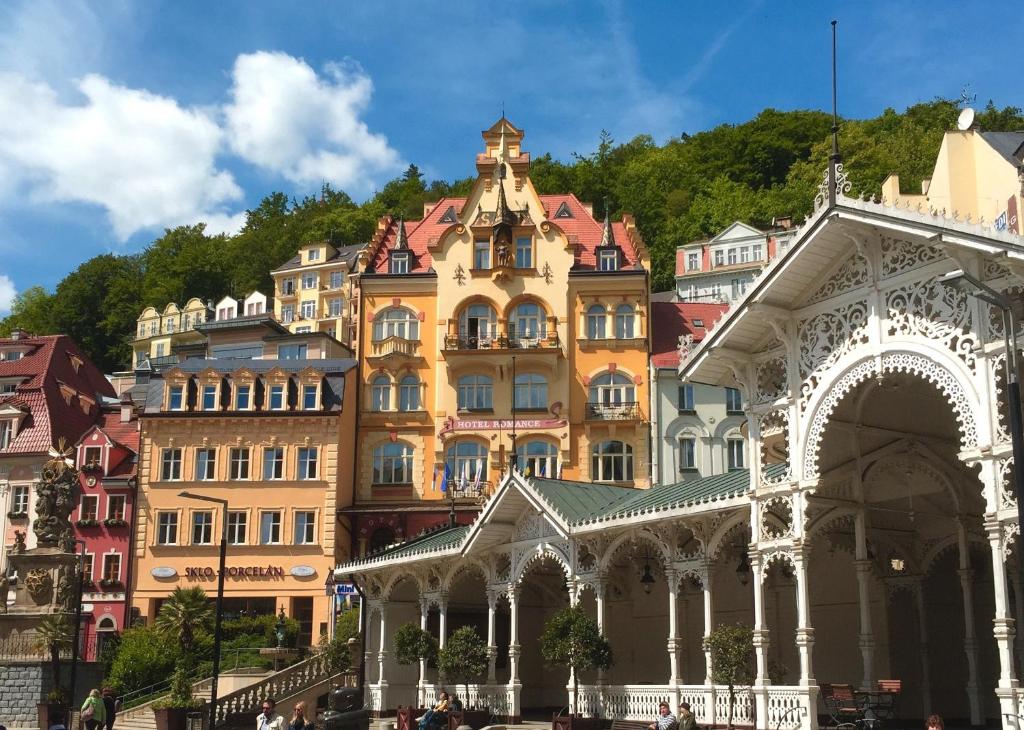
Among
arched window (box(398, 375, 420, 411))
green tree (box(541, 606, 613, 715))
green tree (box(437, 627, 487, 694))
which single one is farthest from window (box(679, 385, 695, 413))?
green tree (box(541, 606, 613, 715))

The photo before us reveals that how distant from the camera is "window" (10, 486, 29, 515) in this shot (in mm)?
60438

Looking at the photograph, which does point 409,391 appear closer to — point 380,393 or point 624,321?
point 380,393

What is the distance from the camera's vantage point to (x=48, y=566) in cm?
4012

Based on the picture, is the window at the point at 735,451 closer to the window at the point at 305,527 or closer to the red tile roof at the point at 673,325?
the red tile roof at the point at 673,325

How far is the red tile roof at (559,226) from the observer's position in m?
60.6

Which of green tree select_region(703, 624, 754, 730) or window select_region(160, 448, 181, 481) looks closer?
green tree select_region(703, 624, 754, 730)

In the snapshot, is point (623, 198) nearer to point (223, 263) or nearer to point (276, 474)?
point (223, 263)

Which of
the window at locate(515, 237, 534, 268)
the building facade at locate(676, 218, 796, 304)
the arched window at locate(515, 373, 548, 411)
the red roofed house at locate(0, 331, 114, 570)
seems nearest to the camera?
the arched window at locate(515, 373, 548, 411)

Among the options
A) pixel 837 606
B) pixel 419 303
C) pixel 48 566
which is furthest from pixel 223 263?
pixel 837 606

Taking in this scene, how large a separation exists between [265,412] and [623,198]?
160 ft

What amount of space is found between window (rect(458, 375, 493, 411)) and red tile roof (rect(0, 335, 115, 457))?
20226 mm

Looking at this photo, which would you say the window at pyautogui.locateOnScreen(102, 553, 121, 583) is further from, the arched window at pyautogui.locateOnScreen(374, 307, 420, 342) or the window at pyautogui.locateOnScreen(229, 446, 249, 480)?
the arched window at pyautogui.locateOnScreen(374, 307, 420, 342)

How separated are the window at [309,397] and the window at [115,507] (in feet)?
31.9

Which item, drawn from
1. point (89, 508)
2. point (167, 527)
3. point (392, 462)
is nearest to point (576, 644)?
point (392, 462)
